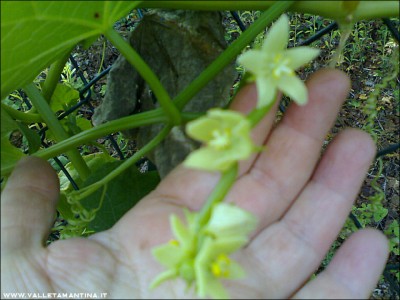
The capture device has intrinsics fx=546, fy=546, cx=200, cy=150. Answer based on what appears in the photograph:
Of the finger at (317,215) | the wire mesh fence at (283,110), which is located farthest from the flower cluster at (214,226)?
the wire mesh fence at (283,110)

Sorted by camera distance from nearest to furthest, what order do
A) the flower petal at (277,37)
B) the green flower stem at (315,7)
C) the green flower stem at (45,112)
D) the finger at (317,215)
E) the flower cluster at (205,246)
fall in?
the flower cluster at (205,246), the flower petal at (277,37), the green flower stem at (315,7), the finger at (317,215), the green flower stem at (45,112)

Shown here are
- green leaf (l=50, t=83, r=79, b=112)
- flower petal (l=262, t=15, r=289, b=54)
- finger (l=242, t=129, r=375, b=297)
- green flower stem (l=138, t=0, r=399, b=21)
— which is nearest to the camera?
flower petal (l=262, t=15, r=289, b=54)

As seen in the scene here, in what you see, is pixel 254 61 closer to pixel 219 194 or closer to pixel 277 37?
pixel 277 37

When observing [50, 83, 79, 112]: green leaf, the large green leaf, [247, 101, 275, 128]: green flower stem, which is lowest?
[50, 83, 79, 112]: green leaf

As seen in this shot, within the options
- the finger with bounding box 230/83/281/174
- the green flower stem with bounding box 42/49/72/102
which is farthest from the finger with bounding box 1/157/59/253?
the finger with bounding box 230/83/281/174

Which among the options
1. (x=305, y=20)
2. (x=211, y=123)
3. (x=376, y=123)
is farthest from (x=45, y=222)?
(x=305, y=20)

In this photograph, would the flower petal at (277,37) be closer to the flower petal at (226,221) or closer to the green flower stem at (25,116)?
the flower petal at (226,221)

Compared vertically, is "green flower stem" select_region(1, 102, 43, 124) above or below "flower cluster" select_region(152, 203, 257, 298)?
above

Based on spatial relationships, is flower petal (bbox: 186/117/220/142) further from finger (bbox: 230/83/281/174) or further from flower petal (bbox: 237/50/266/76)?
finger (bbox: 230/83/281/174)
